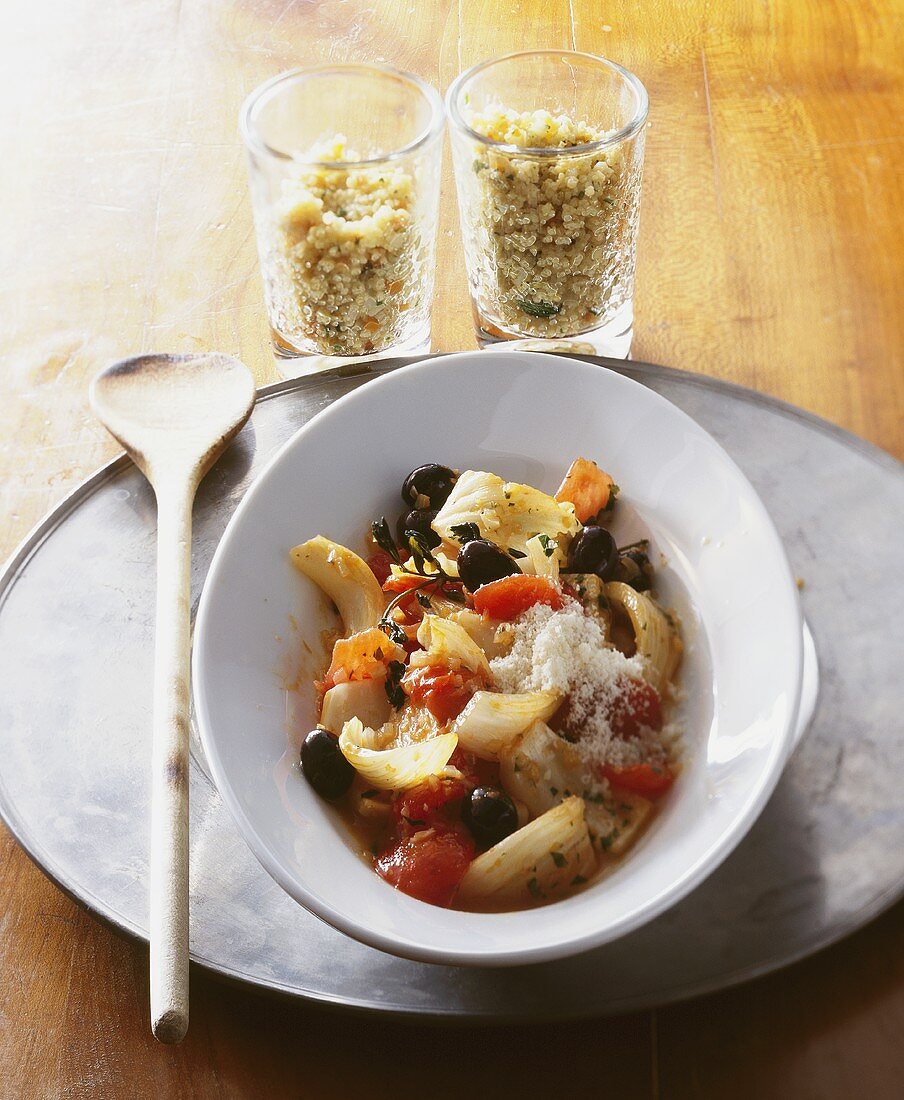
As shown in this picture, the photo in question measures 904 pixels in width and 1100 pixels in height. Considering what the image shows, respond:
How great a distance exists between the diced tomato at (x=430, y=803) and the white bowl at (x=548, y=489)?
0.05 m

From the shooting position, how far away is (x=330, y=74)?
1349 mm

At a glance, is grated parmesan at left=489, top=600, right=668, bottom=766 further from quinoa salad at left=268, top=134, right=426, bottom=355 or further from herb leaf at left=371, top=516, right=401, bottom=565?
quinoa salad at left=268, top=134, right=426, bottom=355

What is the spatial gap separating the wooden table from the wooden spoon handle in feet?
0.29

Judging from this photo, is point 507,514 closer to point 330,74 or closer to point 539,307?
point 539,307

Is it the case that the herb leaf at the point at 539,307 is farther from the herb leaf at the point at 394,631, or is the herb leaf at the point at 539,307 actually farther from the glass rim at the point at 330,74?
the herb leaf at the point at 394,631

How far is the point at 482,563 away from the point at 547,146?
1.65 ft

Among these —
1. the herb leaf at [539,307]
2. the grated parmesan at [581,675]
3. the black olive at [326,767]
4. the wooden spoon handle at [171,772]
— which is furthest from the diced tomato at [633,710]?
the herb leaf at [539,307]

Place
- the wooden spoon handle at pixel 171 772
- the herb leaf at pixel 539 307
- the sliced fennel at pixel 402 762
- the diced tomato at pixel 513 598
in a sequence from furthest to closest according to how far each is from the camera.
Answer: the herb leaf at pixel 539 307, the diced tomato at pixel 513 598, the sliced fennel at pixel 402 762, the wooden spoon handle at pixel 171 772

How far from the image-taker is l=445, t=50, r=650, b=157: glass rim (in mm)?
1166

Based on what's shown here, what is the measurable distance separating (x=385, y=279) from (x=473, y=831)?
2.15 ft

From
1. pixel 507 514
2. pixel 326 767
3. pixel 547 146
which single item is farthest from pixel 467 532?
pixel 547 146

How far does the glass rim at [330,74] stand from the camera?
1.18 meters

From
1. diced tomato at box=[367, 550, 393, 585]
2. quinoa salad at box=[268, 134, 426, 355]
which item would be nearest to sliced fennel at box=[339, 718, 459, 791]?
diced tomato at box=[367, 550, 393, 585]

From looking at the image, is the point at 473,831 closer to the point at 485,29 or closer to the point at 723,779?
the point at 723,779
